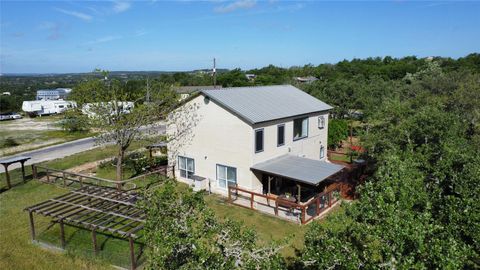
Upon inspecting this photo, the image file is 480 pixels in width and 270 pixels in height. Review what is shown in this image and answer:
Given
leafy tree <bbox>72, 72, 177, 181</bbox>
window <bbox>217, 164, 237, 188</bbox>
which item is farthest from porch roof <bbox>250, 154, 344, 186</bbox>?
leafy tree <bbox>72, 72, 177, 181</bbox>

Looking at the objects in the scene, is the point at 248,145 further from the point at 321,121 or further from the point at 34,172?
the point at 34,172

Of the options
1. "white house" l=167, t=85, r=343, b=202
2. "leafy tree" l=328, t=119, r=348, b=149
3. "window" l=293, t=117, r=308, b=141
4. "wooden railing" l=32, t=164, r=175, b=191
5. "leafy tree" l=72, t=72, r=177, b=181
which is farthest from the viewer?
"leafy tree" l=328, t=119, r=348, b=149

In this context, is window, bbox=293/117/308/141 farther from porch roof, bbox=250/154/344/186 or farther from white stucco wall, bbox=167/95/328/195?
Result: porch roof, bbox=250/154/344/186

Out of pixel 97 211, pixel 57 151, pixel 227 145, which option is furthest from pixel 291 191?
pixel 57 151

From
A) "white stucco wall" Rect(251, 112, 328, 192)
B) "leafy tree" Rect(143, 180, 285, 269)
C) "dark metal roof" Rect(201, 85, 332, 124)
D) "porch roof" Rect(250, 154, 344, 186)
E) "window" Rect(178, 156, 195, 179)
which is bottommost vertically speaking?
"window" Rect(178, 156, 195, 179)

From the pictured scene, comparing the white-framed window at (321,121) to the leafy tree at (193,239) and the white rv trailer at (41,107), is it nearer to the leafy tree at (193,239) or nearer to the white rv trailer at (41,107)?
the leafy tree at (193,239)

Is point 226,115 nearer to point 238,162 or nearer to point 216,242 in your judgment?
point 238,162

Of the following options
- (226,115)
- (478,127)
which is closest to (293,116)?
(226,115)
